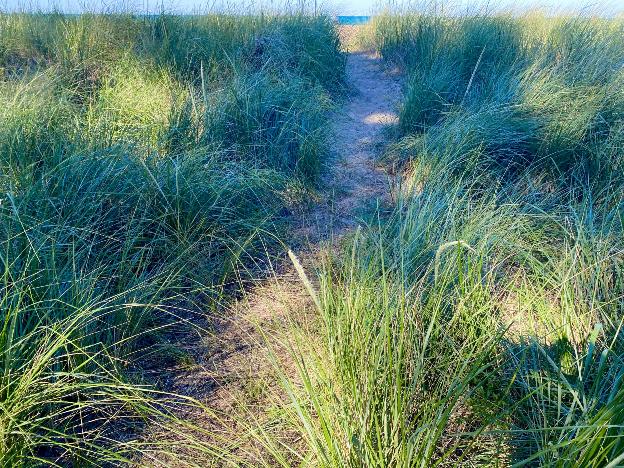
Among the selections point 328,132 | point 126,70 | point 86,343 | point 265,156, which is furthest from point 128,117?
point 86,343

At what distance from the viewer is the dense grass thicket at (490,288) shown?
3.78 feet

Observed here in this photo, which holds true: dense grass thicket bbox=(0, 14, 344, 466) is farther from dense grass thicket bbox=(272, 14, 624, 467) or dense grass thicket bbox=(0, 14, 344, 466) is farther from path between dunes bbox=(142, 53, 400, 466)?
dense grass thicket bbox=(272, 14, 624, 467)

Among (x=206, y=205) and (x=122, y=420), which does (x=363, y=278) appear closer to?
(x=122, y=420)

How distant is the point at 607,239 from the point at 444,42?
465 centimetres

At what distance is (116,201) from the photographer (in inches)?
91.1

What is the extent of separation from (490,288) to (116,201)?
164 cm

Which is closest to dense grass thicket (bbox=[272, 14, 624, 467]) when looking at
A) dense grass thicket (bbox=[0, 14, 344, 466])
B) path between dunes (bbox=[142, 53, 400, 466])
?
path between dunes (bbox=[142, 53, 400, 466])

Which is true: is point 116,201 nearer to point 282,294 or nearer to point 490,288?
point 282,294

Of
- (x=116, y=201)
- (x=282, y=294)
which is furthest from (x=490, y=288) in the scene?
(x=116, y=201)

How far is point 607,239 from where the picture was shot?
1874mm

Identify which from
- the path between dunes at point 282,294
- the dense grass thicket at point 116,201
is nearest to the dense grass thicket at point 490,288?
the path between dunes at point 282,294

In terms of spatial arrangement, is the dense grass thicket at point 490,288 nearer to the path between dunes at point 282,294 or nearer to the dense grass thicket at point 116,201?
the path between dunes at point 282,294

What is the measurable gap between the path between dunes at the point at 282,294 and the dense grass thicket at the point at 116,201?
154 millimetres

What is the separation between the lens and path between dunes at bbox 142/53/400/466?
1619 mm
